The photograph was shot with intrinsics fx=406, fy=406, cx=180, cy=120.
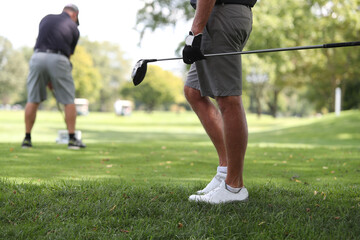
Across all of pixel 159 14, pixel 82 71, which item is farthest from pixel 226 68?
pixel 82 71

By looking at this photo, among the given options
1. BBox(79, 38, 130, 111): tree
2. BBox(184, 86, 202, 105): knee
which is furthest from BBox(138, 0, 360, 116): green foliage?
BBox(79, 38, 130, 111): tree

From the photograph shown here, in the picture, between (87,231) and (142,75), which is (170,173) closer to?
(142,75)

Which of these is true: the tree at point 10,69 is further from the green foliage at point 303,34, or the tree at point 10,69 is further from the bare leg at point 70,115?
the bare leg at point 70,115

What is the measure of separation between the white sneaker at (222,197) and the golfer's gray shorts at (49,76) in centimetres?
458

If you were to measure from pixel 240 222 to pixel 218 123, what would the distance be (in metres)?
1.26

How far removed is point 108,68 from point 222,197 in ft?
263

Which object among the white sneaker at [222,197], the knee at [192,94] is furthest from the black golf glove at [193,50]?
the white sneaker at [222,197]

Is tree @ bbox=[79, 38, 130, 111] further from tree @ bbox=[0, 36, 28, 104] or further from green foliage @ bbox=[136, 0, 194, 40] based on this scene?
green foliage @ bbox=[136, 0, 194, 40]

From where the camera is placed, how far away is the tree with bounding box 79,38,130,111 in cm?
→ 7950

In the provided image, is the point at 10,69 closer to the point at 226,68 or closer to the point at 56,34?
the point at 56,34

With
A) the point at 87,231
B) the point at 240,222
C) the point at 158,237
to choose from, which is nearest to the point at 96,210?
the point at 87,231

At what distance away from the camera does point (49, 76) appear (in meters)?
6.86

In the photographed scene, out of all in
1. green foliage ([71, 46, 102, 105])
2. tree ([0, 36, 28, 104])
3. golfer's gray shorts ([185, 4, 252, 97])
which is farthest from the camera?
tree ([0, 36, 28, 104])

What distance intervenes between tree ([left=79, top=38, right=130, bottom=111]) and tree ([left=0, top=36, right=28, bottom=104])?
15.0m
